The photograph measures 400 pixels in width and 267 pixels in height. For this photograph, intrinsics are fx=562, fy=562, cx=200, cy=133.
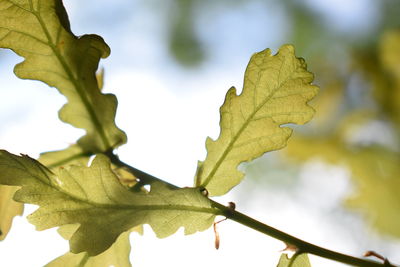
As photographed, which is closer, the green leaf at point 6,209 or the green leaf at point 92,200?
the green leaf at point 92,200

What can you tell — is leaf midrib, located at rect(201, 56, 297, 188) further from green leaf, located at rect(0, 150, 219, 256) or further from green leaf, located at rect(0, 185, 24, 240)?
green leaf, located at rect(0, 185, 24, 240)

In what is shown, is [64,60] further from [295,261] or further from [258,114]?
[295,261]

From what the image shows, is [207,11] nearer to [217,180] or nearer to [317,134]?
[317,134]

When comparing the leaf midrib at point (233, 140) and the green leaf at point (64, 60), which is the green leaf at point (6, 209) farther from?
the leaf midrib at point (233, 140)

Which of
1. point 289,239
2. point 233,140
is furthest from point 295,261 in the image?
point 233,140

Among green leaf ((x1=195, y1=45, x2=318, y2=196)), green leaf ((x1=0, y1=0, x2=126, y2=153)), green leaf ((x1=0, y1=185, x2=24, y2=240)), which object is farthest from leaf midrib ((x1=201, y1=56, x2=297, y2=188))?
green leaf ((x1=0, y1=185, x2=24, y2=240))

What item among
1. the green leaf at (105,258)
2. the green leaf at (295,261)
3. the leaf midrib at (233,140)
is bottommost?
the green leaf at (105,258)

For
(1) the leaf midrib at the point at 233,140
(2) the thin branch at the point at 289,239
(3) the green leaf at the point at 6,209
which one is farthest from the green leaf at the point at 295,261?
(3) the green leaf at the point at 6,209
